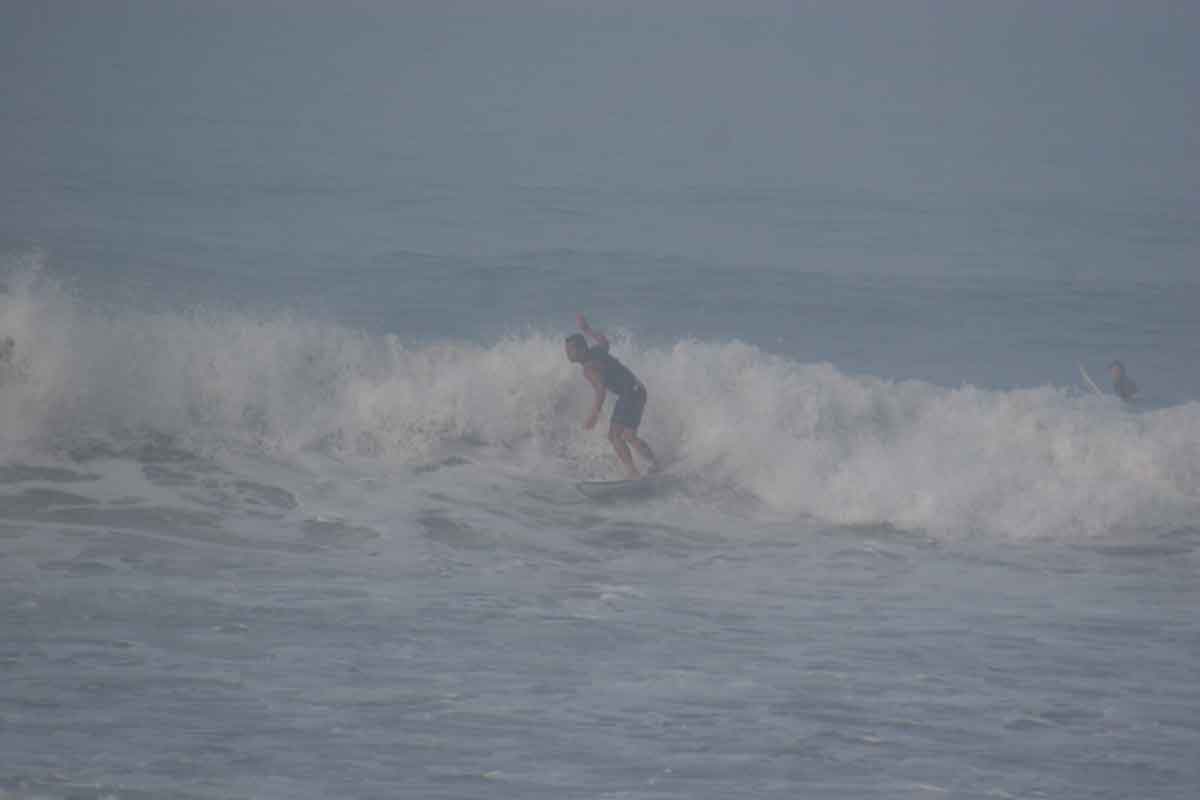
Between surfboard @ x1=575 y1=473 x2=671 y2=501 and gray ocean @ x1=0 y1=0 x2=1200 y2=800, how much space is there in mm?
125

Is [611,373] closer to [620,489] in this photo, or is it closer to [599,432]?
[620,489]

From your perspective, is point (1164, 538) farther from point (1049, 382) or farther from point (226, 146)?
point (226, 146)

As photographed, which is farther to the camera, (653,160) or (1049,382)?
(653,160)

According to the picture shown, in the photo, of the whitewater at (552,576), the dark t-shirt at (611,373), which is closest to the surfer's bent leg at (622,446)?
the dark t-shirt at (611,373)

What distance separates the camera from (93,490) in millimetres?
12258

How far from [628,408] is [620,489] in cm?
78

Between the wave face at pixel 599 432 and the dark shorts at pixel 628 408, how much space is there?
659mm

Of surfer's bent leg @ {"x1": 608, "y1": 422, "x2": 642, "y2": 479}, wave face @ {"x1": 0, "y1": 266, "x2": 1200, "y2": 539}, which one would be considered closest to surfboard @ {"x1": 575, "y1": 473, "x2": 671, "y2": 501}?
surfer's bent leg @ {"x1": 608, "y1": 422, "x2": 642, "y2": 479}

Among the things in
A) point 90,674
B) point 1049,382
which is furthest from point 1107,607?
point 1049,382

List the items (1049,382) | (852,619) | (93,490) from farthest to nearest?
(1049,382) < (93,490) < (852,619)

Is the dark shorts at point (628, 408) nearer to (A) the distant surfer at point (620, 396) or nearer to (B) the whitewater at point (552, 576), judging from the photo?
(A) the distant surfer at point (620, 396)

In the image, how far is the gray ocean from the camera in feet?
Result: 23.9

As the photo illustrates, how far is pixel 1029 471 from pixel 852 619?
4.72 m

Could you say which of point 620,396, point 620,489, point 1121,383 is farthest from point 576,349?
point 1121,383
